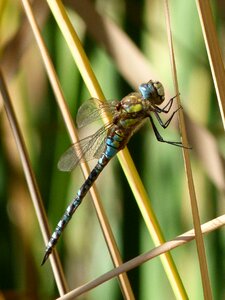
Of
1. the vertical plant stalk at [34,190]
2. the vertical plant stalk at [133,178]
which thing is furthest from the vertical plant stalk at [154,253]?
the vertical plant stalk at [34,190]

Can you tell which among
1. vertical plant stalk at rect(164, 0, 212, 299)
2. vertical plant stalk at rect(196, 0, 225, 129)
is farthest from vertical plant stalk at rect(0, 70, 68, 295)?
vertical plant stalk at rect(196, 0, 225, 129)

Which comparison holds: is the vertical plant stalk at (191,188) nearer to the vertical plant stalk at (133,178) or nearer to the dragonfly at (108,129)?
the vertical plant stalk at (133,178)

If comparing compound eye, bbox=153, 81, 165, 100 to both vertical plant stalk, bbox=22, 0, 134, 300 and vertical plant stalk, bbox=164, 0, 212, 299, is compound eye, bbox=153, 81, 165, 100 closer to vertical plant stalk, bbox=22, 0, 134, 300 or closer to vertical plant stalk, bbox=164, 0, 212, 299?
vertical plant stalk, bbox=22, 0, 134, 300

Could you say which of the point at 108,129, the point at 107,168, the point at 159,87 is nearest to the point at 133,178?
the point at 159,87

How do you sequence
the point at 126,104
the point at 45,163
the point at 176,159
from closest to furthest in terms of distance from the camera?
the point at 126,104 < the point at 176,159 < the point at 45,163

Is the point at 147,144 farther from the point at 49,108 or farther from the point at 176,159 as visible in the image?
the point at 49,108

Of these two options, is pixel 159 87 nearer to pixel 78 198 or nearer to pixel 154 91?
pixel 154 91

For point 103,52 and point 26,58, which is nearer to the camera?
point 103,52

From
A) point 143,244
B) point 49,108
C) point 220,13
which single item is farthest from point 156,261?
point 220,13
